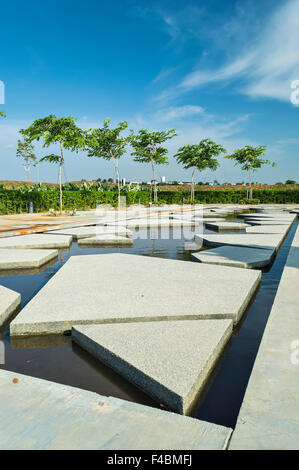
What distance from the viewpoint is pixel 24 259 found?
582 centimetres

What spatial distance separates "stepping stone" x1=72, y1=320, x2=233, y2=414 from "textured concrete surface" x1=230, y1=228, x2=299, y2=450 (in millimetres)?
338

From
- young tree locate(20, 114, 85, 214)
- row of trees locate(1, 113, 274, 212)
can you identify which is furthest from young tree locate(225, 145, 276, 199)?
young tree locate(20, 114, 85, 214)

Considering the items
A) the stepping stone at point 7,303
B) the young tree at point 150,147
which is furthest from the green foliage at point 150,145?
the stepping stone at point 7,303

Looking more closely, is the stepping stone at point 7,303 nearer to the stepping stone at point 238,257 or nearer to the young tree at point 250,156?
the stepping stone at point 238,257

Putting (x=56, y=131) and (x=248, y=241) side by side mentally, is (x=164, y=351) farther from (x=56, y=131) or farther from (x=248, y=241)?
(x=56, y=131)

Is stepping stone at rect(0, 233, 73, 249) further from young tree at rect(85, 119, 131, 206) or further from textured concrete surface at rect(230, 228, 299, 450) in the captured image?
young tree at rect(85, 119, 131, 206)

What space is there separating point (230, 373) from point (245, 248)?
15.6 ft

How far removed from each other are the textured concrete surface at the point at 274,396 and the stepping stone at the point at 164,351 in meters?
0.34

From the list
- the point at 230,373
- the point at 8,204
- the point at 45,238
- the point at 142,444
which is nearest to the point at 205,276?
the point at 230,373

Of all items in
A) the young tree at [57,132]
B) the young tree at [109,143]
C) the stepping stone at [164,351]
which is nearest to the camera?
the stepping stone at [164,351]

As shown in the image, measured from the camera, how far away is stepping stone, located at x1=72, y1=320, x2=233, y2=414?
195 centimetres

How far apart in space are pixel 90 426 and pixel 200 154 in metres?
38.3

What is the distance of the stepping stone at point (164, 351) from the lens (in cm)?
195
